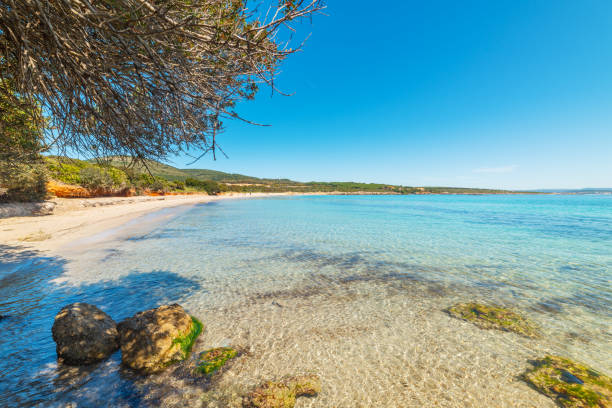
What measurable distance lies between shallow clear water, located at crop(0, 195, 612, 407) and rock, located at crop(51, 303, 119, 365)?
0.60ft

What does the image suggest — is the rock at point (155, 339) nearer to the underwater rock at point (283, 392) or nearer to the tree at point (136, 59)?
the underwater rock at point (283, 392)

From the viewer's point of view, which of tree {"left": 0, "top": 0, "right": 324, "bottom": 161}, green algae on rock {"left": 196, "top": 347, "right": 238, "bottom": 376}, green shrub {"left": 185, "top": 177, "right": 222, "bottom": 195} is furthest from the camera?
green shrub {"left": 185, "top": 177, "right": 222, "bottom": 195}

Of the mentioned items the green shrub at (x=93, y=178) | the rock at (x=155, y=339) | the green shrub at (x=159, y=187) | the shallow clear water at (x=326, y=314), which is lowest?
the shallow clear water at (x=326, y=314)

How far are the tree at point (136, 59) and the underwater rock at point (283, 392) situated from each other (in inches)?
134

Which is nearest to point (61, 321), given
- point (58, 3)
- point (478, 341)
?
point (58, 3)

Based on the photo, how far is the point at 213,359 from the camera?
3.67m

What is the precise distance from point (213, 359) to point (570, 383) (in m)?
5.21

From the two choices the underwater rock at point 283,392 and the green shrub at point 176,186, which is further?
the green shrub at point 176,186

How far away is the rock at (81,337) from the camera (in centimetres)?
350

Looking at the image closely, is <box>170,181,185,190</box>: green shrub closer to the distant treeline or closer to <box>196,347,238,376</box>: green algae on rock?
the distant treeline

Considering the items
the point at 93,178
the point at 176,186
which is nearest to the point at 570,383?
the point at 93,178

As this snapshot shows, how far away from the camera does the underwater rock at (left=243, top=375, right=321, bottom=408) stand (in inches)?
115

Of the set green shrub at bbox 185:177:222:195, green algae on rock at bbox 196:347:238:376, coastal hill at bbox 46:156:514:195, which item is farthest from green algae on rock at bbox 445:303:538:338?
green shrub at bbox 185:177:222:195

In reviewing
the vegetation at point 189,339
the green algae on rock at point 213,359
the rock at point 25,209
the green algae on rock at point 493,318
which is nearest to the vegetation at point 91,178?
the rock at point 25,209
